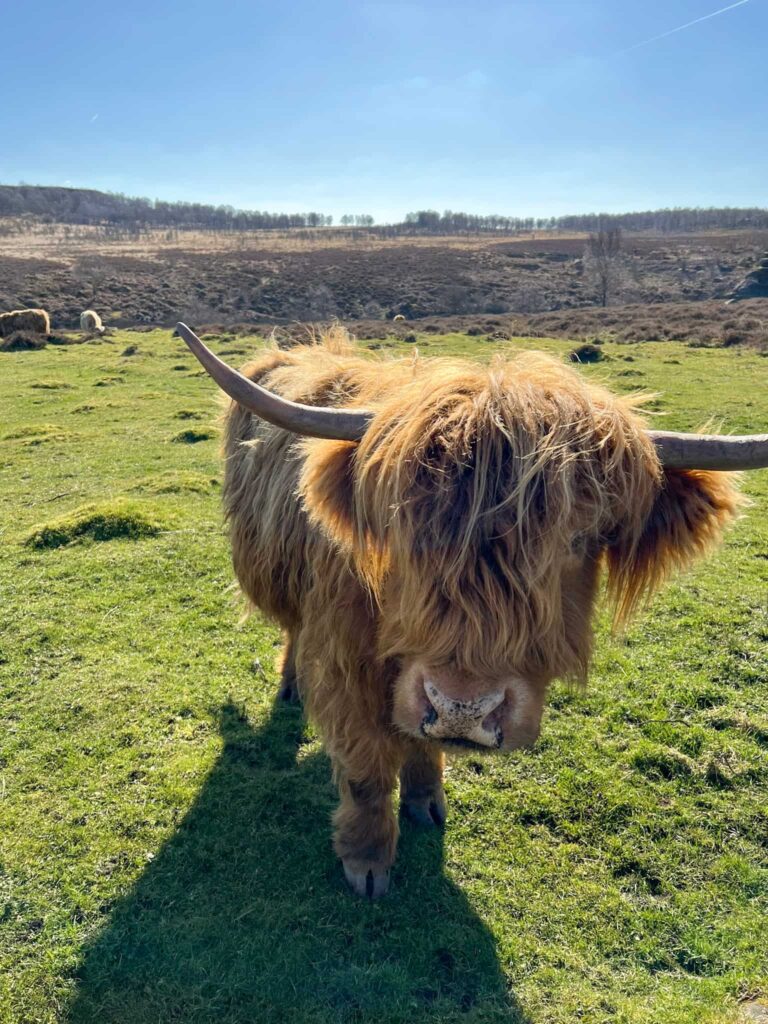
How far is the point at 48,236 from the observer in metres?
88.6

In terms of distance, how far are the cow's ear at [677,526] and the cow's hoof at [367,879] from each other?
157cm

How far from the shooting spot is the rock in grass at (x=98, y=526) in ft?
19.9

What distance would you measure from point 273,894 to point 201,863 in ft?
1.20

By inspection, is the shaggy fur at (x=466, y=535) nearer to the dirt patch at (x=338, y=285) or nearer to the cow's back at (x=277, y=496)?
the cow's back at (x=277, y=496)

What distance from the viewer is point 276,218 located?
13638 cm

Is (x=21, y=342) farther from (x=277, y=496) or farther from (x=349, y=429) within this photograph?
(x=349, y=429)

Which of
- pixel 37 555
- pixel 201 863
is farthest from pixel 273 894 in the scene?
pixel 37 555

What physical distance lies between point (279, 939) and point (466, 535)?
180cm

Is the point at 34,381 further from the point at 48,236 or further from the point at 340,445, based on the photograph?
the point at 48,236

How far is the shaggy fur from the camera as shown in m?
1.73

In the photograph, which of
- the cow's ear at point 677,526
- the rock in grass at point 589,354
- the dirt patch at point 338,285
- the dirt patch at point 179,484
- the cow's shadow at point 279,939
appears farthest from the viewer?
the dirt patch at point 338,285

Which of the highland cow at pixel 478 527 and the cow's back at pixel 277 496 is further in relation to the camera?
the cow's back at pixel 277 496

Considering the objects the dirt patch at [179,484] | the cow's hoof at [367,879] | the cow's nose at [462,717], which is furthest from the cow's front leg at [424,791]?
the dirt patch at [179,484]

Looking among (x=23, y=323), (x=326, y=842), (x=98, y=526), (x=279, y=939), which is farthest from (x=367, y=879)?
(x=23, y=323)
